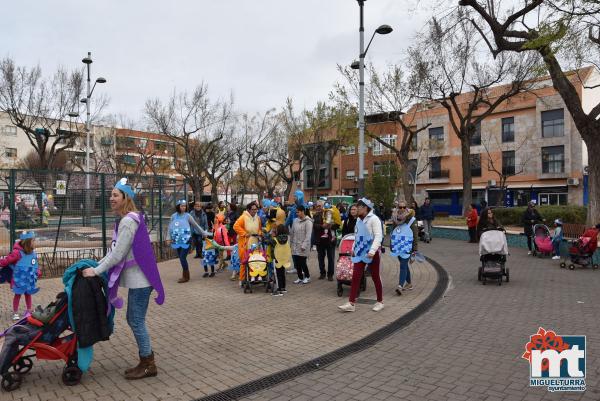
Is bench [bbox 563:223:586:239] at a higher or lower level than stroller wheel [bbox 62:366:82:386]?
higher

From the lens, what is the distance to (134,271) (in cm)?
436

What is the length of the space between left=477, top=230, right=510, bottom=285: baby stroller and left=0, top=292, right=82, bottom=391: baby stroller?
26.2ft

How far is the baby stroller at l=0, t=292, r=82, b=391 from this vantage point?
4125 mm

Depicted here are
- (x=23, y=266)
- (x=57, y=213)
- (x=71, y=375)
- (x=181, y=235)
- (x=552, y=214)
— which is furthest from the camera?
(x=552, y=214)

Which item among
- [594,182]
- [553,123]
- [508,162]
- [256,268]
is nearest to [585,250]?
[594,182]

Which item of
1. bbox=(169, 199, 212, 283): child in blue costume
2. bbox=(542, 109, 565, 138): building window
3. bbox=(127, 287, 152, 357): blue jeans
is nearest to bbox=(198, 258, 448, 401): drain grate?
bbox=(127, 287, 152, 357): blue jeans

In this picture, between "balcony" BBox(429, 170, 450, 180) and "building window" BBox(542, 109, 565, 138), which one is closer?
"building window" BBox(542, 109, 565, 138)

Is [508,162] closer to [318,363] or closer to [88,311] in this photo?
[318,363]

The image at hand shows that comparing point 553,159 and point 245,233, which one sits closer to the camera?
point 245,233

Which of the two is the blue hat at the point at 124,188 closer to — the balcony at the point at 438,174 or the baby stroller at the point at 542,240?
the baby stroller at the point at 542,240

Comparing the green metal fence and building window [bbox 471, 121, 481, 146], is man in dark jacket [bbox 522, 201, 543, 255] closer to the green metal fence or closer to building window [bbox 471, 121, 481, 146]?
the green metal fence

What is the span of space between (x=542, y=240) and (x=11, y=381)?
13.7 meters

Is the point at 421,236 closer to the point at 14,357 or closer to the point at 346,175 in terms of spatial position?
the point at 14,357

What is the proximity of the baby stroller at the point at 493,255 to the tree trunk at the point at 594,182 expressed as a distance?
7.94 meters
